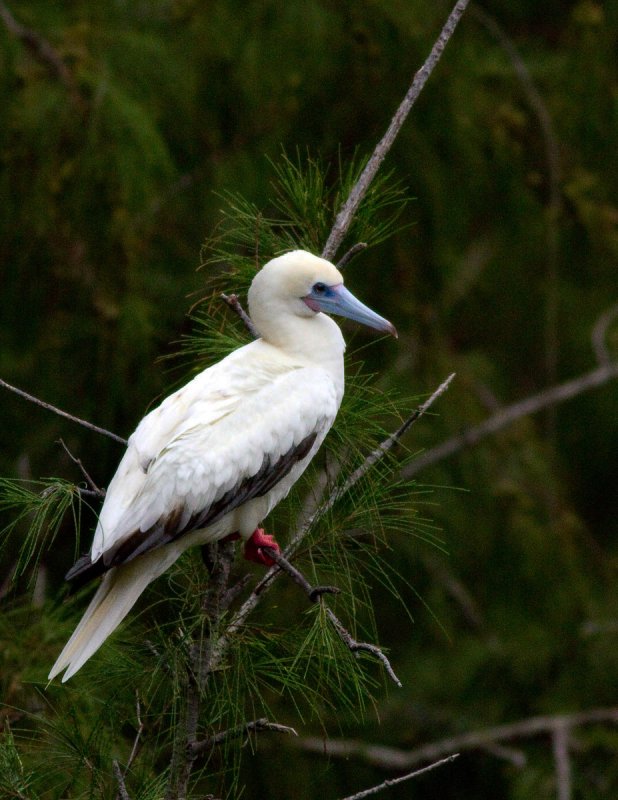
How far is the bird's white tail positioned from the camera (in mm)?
2785

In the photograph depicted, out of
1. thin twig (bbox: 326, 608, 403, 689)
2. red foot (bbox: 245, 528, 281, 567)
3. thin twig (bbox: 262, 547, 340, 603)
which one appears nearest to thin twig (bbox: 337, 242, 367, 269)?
red foot (bbox: 245, 528, 281, 567)

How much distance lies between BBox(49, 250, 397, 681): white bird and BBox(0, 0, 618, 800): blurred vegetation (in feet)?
3.18

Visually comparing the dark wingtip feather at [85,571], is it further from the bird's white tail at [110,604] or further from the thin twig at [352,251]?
the thin twig at [352,251]

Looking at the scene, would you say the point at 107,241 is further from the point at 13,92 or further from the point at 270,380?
the point at 270,380

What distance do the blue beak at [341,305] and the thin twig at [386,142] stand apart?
3.3 inches

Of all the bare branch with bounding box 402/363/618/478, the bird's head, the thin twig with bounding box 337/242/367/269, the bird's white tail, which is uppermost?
the thin twig with bounding box 337/242/367/269

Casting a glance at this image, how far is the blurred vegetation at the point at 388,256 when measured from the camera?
520 centimetres

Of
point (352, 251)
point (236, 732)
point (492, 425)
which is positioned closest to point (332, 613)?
point (236, 732)

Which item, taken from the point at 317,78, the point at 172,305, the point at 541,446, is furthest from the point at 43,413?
the point at 541,446

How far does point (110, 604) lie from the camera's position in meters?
2.87

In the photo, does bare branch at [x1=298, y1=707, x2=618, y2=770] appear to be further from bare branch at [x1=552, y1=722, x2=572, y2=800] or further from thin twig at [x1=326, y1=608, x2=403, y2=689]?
thin twig at [x1=326, y1=608, x2=403, y2=689]

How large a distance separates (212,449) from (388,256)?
2672mm

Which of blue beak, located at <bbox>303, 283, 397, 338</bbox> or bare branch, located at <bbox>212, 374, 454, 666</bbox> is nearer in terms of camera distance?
bare branch, located at <bbox>212, 374, 454, 666</bbox>

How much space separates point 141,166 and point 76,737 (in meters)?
2.70
